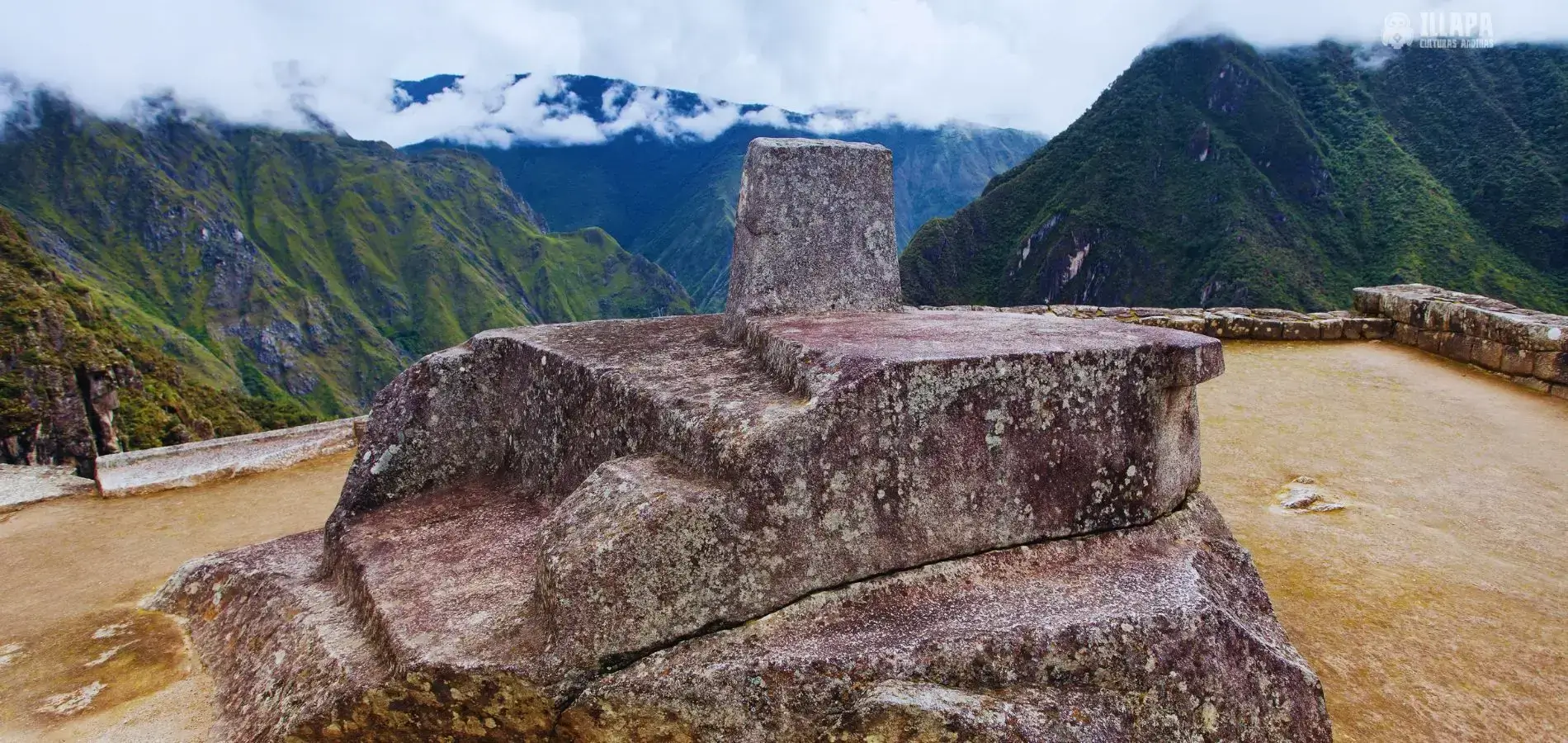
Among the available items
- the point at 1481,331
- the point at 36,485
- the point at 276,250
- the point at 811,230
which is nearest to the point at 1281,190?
the point at 1481,331

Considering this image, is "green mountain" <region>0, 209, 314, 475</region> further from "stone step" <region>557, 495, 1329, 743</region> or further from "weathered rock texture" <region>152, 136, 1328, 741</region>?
"stone step" <region>557, 495, 1329, 743</region>

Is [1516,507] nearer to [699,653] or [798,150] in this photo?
[798,150]

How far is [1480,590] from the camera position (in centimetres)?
493

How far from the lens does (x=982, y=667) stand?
9.89 feet

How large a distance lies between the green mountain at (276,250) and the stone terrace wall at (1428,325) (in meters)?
118

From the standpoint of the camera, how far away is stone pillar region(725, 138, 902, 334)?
5.00 m

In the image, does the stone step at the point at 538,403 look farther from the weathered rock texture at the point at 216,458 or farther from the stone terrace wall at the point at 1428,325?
the stone terrace wall at the point at 1428,325

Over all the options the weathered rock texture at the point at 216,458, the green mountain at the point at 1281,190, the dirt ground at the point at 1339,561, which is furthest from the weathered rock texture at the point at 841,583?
the green mountain at the point at 1281,190

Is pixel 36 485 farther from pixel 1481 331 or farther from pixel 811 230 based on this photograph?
pixel 1481 331

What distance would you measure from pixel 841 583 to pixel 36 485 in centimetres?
857

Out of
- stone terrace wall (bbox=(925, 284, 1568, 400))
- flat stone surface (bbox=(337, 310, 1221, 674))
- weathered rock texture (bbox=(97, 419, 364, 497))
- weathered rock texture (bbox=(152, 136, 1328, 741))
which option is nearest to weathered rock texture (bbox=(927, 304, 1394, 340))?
stone terrace wall (bbox=(925, 284, 1568, 400))

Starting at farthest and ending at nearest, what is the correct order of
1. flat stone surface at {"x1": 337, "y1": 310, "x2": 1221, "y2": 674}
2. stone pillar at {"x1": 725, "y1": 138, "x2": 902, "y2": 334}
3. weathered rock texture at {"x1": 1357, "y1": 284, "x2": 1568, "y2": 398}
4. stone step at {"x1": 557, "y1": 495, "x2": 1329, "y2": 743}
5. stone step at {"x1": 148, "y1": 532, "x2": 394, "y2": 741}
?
weathered rock texture at {"x1": 1357, "y1": 284, "x2": 1568, "y2": 398} < stone pillar at {"x1": 725, "y1": 138, "x2": 902, "y2": 334} < stone step at {"x1": 148, "y1": 532, "x2": 394, "y2": 741} < flat stone surface at {"x1": 337, "y1": 310, "x2": 1221, "y2": 674} < stone step at {"x1": 557, "y1": 495, "x2": 1329, "y2": 743}

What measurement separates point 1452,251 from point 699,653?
10059cm

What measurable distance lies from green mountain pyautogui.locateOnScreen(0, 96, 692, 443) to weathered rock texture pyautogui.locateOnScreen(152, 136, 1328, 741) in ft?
393
